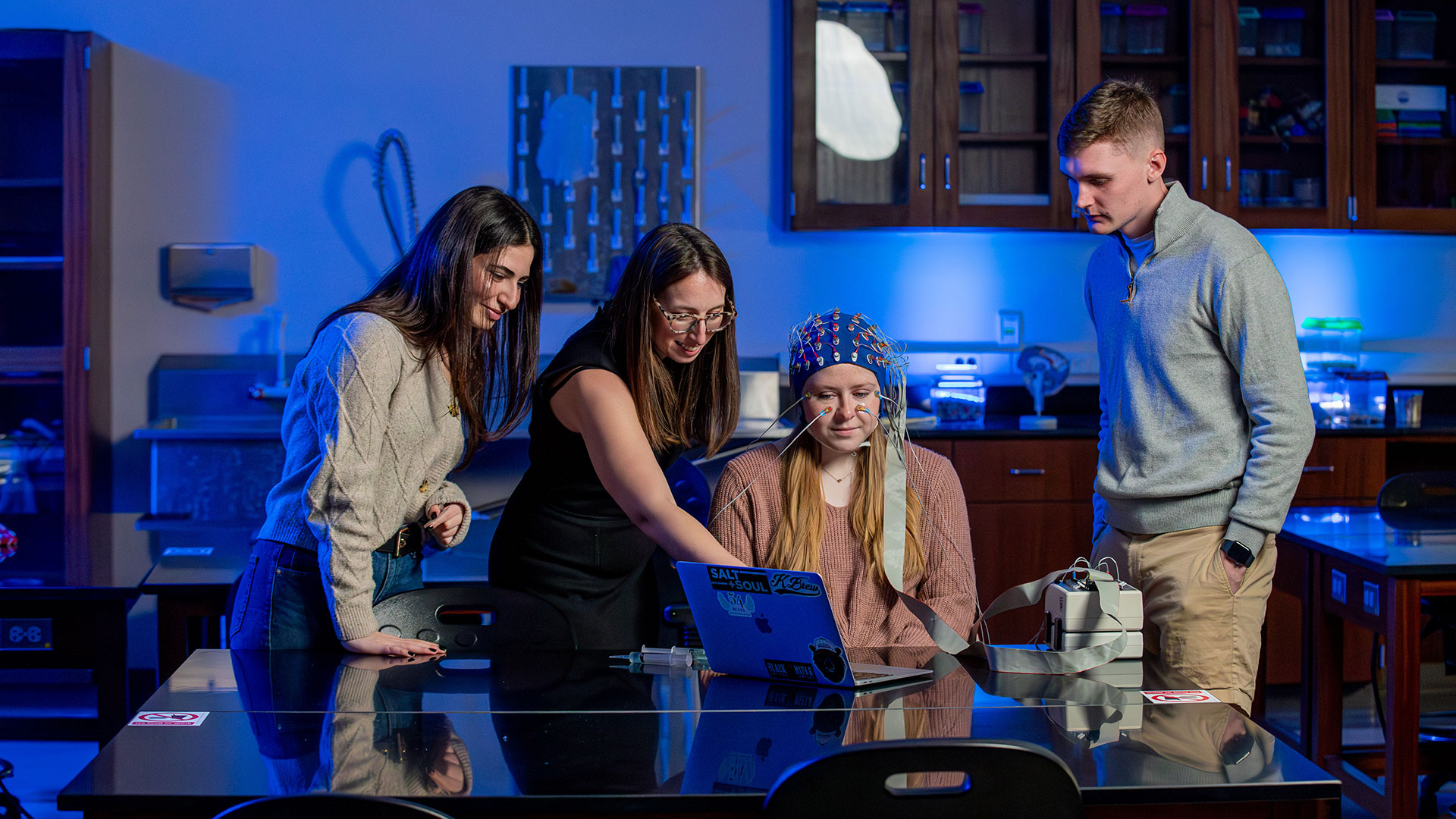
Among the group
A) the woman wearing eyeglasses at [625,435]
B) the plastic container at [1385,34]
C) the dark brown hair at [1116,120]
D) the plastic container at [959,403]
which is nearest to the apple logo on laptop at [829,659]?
the woman wearing eyeglasses at [625,435]

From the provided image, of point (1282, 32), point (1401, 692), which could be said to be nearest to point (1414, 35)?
point (1282, 32)

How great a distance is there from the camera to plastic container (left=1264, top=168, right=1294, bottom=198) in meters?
3.80

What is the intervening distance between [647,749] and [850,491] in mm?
705

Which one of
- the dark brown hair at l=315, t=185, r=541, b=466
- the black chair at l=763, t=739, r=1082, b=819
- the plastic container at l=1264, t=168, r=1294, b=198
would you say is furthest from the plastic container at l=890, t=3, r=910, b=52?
the black chair at l=763, t=739, r=1082, b=819

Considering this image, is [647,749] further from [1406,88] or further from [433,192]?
[1406,88]

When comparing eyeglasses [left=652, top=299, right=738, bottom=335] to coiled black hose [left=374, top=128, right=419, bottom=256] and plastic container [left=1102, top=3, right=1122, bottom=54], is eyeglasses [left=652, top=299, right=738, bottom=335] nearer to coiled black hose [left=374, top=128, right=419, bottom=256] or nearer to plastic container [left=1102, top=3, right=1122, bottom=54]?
coiled black hose [left=374, top=128, right=419, bottom=256]

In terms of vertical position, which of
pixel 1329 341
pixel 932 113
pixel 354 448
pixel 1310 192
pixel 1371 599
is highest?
pixel 932 113

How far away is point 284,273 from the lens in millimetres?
3951

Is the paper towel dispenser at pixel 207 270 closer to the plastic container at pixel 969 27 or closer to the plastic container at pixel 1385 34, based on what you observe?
the plastic container at pixel 969 27

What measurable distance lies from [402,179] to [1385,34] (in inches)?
134

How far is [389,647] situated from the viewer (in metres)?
1.53

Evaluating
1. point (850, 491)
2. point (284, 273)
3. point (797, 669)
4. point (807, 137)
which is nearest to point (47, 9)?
point (284, 273)

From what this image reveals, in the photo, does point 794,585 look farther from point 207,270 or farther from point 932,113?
point 207,270

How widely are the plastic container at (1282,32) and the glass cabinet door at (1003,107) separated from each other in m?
0.69
